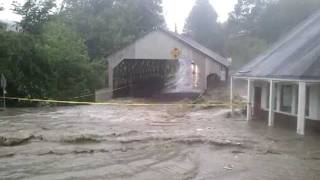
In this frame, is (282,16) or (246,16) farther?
(246,16)

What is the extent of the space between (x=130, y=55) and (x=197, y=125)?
23.6 m

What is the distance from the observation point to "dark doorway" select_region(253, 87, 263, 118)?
26117 mm

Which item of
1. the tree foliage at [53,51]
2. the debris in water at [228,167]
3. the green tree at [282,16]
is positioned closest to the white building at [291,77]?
the debris in water at [228,167]

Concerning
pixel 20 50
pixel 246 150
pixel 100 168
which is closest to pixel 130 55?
pixel 20 50

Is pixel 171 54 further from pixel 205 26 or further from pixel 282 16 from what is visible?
pixel 205 26

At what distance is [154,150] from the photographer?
49.5ft

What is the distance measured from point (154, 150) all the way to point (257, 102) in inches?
495

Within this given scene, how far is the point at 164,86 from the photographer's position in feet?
210

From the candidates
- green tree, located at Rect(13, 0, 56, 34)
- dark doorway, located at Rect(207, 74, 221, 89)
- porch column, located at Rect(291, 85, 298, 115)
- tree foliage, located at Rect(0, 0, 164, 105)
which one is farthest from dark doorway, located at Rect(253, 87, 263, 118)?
green tree, located at Rect(13, 0, 56, 34)

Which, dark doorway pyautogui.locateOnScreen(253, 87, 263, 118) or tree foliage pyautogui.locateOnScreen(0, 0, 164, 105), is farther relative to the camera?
tree foliage pyautogui.locateOnScreen(0, 0, 164, 105)

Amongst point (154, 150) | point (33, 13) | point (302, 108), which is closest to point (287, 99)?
point (302, 108)

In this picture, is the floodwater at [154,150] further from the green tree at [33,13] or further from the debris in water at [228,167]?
the green tree at [33,13]

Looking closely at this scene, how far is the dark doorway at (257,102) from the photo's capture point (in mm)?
26117

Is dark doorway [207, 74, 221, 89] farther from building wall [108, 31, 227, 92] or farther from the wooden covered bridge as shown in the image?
building wall [108, 31, 227, 92]
